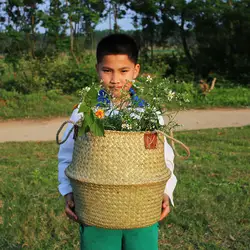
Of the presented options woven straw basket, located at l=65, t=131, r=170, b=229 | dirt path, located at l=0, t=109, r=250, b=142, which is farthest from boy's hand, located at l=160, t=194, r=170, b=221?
dirt path, located at l=0, t=109, r=250, b=142

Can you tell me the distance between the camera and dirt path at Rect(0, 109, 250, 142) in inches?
312

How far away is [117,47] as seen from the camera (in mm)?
2229

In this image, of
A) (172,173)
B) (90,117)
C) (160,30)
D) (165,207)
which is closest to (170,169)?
(172,173)

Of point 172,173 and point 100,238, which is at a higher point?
point 172,173

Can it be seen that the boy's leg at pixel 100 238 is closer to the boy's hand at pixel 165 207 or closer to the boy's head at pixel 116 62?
the boy's hand at pixel 165 207

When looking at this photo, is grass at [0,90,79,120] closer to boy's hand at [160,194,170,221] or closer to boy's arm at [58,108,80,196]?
boy's arm at [58,108,80,196]

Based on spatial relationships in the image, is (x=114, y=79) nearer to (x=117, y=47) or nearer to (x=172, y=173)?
(x=117, y=47)

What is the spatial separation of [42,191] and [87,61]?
7.87 m

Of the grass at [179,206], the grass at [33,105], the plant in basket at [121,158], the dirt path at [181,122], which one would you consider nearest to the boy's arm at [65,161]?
the plant in basket at [121,158]

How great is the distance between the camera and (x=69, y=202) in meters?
2.03

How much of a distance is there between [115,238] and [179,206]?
2141 mm

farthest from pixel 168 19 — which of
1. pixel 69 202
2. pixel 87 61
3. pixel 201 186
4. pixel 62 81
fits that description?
pixel 69 202

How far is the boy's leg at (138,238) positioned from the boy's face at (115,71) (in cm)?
58

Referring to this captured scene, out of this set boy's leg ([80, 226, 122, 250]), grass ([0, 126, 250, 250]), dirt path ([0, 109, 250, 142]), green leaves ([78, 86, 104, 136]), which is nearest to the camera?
→ green leaves ([78, 86, 104, 136])
